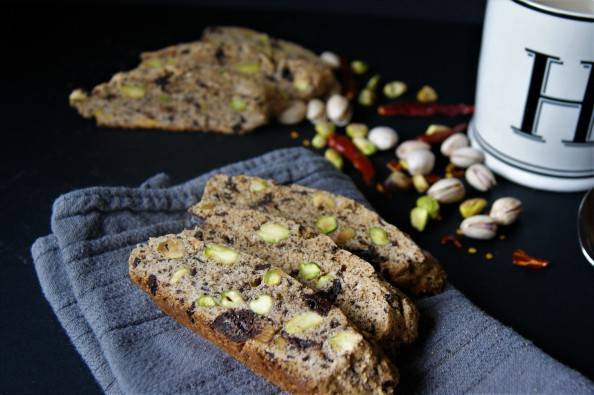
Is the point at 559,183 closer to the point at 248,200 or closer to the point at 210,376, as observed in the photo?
the point at 248,200

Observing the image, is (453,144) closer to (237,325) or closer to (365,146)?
(365,146)

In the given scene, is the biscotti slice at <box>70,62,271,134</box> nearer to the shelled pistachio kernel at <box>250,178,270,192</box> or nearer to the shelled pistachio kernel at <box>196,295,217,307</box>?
the shelled pistachio kernel at <box>250,178,270,192</box>

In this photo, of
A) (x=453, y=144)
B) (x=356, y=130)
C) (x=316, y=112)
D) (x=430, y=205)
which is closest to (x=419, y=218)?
(x=430, y=205)

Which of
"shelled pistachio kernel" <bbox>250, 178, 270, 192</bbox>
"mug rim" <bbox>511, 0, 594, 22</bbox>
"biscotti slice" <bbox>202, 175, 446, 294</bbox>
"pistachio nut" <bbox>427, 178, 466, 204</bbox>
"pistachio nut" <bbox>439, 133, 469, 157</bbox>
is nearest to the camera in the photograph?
"biscotti slice" <bbox>202, 175, 446, 294</bbox>

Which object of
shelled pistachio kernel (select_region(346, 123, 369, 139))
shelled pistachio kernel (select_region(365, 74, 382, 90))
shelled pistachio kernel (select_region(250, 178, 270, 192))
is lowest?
shelled pistachio kernel (select_region(346, 123, 369, 139))

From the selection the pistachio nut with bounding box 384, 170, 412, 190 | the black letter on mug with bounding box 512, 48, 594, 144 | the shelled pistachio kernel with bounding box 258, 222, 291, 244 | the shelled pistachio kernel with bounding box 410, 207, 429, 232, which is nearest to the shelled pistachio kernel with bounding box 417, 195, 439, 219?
the shelled pistachio kernel with bounding box 410, 207, 429, 232

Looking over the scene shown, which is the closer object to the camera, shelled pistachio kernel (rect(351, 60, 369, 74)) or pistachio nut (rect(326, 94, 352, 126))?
pistachio nut (rect(326, 94, 352, 126))

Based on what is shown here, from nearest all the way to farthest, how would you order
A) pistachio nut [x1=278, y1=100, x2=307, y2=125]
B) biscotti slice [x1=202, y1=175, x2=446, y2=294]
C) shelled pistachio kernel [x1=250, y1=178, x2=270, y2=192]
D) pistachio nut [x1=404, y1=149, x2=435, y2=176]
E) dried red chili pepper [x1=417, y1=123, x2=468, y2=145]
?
biscotti slice [x1=202, y1=175, x2=446, y2=294] < shelled pistachio kernel [x1=250, y1=178, x2=270, y2=192] < pistachio nut [x1=404, y1=149, x2=435, y2=176] < dried red chili pepper [x1=417, y1=123, x2=468, y2=145] < pistachio nut [x1=278, y1=100, x2=307, y2=125]

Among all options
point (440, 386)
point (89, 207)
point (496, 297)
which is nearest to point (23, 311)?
point (89, 207)
